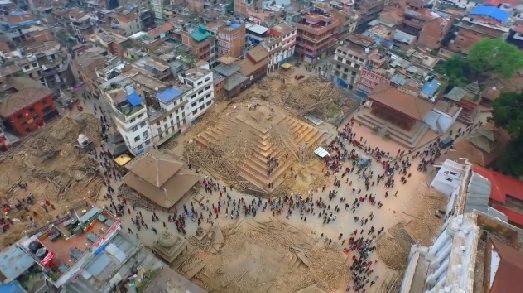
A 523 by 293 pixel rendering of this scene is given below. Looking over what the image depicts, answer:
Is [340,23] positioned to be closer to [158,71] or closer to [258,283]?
[158,71]

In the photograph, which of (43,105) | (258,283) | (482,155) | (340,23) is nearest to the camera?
(258,283)

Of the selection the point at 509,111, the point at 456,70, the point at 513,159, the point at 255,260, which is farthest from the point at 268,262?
the point at 456,70

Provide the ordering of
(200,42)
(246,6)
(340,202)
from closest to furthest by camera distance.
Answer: (340,202) < (200,42) < (246,6)

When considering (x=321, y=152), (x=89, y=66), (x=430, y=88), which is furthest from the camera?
(x=89, y=66)

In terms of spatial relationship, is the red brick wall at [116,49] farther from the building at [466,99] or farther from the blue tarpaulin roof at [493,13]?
the blue tarpaulin roof at [493,13]

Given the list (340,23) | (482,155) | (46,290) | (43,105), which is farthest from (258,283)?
(340,23)

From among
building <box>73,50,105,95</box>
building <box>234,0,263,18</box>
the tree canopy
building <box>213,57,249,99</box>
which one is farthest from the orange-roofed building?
building <box>73,50,105,95</box>

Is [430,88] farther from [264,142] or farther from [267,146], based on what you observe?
[264,142]
